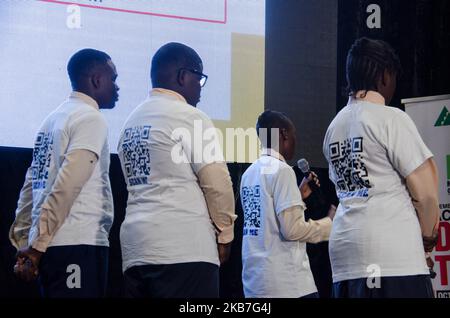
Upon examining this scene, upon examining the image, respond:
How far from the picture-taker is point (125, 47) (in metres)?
4.11

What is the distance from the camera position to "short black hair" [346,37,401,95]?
8.86 ft

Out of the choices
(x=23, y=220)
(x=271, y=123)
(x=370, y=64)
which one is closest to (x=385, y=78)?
(x=370, y=64)

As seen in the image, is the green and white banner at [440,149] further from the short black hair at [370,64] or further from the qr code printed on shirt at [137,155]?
the qr code printed on shirt at [137,155]

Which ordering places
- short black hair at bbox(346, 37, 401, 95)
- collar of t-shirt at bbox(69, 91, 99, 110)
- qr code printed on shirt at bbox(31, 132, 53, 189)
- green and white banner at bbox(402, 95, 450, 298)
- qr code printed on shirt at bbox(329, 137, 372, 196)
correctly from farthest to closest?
green and white banner at bbox(402, 95, 450, 298), collar of t-shirt at bbox(69, 91, 99, 110), qr code printed on shirt at bbox(31, 132, 53, 189), short black hair at bbox(346, 37, 401, 95), qr code printed on shirt at bbox(329, 137, 372, 196)

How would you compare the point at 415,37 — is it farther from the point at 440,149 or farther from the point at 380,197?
the point at 380,197

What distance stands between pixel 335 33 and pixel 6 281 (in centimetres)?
237

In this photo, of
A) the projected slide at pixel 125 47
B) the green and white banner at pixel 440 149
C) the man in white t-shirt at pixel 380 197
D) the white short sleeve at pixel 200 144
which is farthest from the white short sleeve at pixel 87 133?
the green and white banner at pixel 440 149

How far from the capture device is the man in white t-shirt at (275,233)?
3.32m

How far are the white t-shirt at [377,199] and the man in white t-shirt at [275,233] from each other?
0.65 m

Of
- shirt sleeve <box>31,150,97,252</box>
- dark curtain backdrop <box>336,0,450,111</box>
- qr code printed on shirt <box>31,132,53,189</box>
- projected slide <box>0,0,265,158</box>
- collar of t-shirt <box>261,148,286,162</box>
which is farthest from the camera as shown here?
dark curtain backdrop <box>336,0,450,111</box>

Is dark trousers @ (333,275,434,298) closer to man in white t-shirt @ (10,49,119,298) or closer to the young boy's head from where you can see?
man in white t-shirt @ (10,49,119,298)

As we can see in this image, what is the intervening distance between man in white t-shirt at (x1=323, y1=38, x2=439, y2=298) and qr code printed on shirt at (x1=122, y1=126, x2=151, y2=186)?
643 mm

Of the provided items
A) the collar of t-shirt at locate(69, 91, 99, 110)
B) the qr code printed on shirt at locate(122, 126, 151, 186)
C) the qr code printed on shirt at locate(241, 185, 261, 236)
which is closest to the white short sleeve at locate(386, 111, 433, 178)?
the qr code printed on shirt at locate(122, 126, 151, 186)
